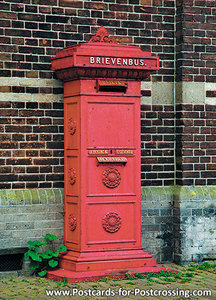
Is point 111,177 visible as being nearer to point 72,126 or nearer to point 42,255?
point 72,126

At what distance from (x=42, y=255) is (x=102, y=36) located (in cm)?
301

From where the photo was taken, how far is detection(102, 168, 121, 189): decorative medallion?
27.1ft

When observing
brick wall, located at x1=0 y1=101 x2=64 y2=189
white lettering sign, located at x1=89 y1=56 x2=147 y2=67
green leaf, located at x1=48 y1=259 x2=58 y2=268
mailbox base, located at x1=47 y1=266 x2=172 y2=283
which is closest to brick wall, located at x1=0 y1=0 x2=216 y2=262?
brick wall, located at x1=0 y1=101 x2=64 y2=189

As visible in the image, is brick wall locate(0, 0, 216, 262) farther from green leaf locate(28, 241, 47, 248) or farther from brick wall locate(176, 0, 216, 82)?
green leaf locate(28, 241, 47, 248)

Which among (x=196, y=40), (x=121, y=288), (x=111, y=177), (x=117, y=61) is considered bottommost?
(x=121, y=288)

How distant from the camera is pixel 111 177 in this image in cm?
828

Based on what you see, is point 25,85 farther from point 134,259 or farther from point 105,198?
point 134,259

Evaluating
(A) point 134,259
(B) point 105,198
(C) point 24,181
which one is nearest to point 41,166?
(C) point 24,181

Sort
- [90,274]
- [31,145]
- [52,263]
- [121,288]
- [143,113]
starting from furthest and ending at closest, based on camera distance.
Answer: [143,113] < [31,145] < [52,263] < [90,274] < [121,288]

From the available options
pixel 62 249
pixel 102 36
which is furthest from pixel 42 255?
pixel 102 36

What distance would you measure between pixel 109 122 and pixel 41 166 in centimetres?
114

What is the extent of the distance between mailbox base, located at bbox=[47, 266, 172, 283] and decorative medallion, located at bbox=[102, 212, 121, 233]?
55 centimetres

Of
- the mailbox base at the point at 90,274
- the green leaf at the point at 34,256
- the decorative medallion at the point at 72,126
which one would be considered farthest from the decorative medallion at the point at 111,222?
the decorative medallion at the point at 72,126

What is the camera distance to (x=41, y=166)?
8.58 metres
